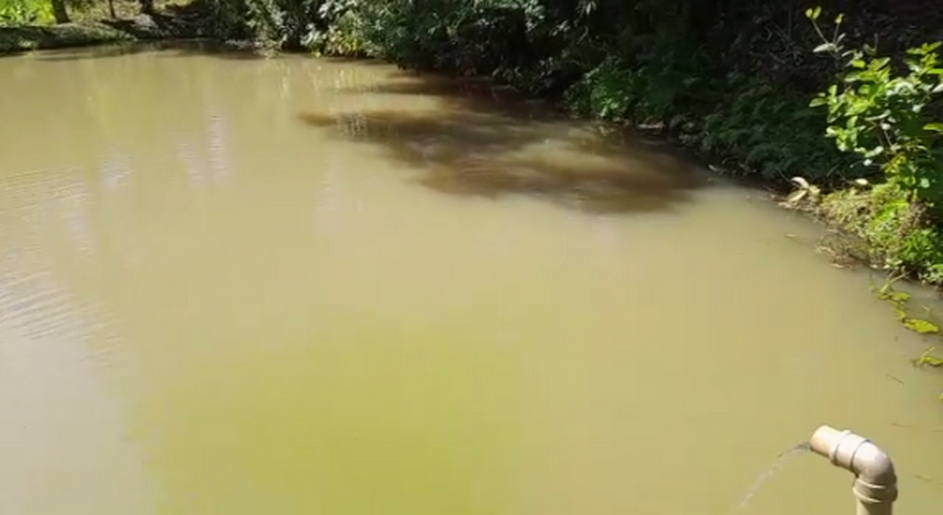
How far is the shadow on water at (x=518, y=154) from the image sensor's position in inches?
259

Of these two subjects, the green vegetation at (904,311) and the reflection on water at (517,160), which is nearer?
the green vegetation at (904,311)

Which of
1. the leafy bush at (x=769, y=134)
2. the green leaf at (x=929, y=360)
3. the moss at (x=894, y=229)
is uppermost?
the leafy bush at (x=769, y=134)

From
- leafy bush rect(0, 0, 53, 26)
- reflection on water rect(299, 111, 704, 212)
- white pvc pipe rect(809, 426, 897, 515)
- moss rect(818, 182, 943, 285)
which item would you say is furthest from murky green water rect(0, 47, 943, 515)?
leafy bush rect(0, 0, 53, 26)

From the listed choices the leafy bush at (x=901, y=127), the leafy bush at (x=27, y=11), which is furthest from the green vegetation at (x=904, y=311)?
the leafy bush at (x=27, y=11)

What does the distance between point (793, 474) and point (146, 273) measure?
12.0 ft

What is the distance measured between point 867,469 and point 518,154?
224 inches

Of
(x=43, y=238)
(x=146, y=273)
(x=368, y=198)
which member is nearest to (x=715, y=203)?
(x=368, y=198)

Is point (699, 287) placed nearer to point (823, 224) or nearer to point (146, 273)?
point (823, 224)

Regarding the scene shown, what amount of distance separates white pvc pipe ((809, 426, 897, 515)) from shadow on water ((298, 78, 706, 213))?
13.4ft

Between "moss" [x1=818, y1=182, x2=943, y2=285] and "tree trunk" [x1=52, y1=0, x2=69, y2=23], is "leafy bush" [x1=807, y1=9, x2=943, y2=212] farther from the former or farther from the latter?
"tree trunk" [x1=52, y1=0, x2=69, y2=23]

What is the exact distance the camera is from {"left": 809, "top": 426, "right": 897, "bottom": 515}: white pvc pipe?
2082mm

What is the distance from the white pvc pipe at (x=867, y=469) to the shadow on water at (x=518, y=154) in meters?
4.09

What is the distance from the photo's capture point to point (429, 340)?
440 cm

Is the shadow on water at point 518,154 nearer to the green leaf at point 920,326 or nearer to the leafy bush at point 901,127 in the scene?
the leafy bush at point 901,127
